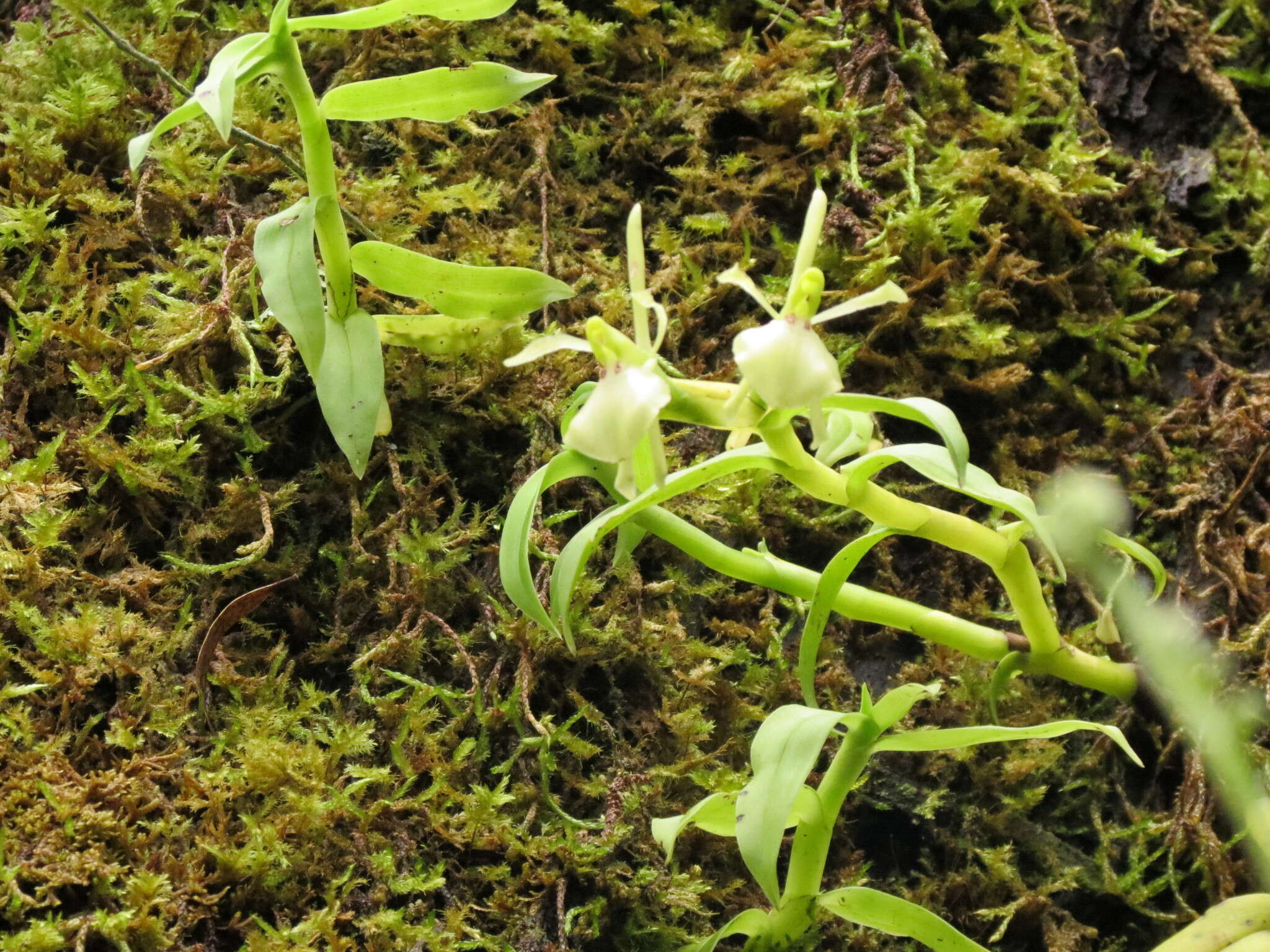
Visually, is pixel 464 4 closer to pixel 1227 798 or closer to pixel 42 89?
pixel 42 89

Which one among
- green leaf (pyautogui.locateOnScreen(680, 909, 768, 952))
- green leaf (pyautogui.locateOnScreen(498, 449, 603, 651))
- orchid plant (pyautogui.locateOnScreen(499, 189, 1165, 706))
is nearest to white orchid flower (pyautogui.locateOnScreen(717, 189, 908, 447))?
orchid plant (pyautogui.locateOnScreen(499, 189, 1165, 706))

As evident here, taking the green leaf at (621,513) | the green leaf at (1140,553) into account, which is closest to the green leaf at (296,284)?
the green leaf at (621,513)

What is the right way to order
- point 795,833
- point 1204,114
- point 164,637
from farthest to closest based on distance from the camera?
point 1204,114
point 164,637
point 795,833

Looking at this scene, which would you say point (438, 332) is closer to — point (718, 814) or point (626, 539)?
point (626, 539)

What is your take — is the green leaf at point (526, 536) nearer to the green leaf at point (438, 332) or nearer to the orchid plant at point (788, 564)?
the orchid plant at point (788, 564)

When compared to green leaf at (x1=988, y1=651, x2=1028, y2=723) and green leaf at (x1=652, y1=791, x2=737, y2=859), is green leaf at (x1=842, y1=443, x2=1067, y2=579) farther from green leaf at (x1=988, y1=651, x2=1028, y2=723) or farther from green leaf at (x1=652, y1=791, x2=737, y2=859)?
green leaf at (x1=652, y1=791, x2=737, y2=859)

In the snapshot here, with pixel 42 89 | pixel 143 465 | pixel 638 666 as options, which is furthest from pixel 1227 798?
pixel 42 89
